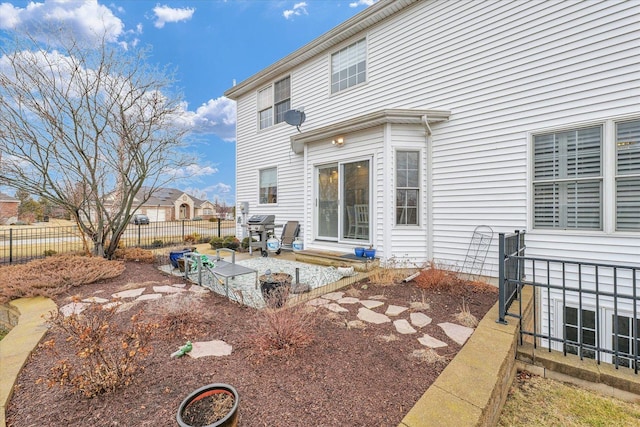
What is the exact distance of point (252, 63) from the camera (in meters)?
33.7

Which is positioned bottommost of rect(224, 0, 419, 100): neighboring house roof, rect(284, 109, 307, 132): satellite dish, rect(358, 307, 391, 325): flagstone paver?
rect(358, 307, 391, 325): flagstone paver

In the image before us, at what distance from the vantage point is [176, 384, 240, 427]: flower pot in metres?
1.53

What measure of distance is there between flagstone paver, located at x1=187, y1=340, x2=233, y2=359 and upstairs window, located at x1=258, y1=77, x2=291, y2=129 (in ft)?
25.2

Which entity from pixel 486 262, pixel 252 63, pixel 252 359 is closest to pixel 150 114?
Answer: pixel 252 359

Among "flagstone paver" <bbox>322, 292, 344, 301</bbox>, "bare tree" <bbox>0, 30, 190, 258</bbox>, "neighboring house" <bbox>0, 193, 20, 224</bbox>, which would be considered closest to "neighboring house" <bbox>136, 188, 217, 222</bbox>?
"neighboring house" <bbox>0, 193, 20, 224</bbox>

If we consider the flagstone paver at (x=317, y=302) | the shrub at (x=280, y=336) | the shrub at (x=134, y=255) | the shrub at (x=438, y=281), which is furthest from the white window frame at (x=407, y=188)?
the shrub at (x=134, y=255)

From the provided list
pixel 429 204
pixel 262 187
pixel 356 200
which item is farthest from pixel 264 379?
pixel 262 187

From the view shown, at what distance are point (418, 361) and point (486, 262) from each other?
3.63 m

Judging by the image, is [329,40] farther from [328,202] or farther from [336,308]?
[336,308]

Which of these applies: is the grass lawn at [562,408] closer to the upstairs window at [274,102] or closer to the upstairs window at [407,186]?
the upstairs window at [407,186]

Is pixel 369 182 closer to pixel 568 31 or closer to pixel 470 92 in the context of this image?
pixel 470 92

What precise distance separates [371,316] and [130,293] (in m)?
3.77

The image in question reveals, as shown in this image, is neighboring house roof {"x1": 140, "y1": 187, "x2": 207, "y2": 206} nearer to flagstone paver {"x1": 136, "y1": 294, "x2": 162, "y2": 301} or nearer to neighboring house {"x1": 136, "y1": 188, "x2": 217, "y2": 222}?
neighboring house {"x1": 136, "y1": 188, "x2": 217, "y2": 222}

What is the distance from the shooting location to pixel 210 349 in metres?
2.59
